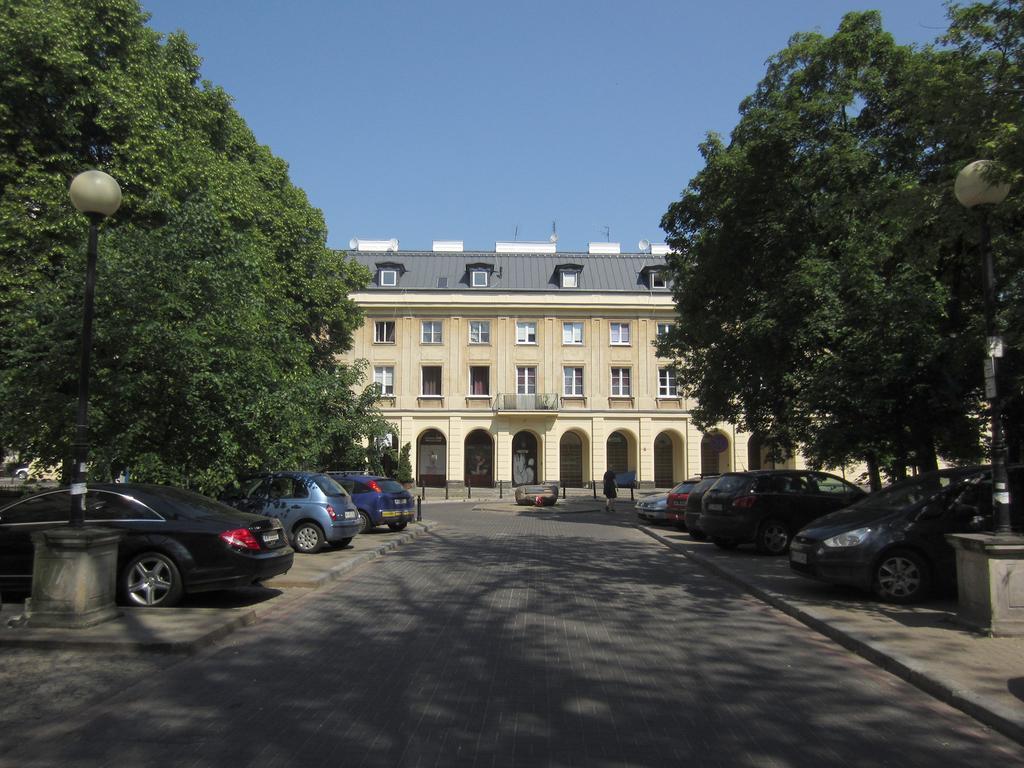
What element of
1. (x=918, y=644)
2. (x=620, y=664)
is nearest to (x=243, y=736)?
(x=620, y=664)

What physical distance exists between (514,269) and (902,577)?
42.8 metres

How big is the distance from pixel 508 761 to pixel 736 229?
17016mm

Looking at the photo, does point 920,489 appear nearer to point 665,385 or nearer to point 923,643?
point 923,643

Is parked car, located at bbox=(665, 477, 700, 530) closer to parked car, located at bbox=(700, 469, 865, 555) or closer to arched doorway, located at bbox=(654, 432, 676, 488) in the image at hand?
parked car, located at bbox=(700, 469, 865, 555)

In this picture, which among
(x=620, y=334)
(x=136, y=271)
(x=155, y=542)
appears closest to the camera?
(x=155, y=542)

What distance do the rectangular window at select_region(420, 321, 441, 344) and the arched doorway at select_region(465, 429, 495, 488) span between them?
20.4ft

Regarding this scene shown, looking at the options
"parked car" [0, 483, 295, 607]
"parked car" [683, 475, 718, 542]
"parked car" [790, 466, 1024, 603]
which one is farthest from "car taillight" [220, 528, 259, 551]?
"parked car" [683, 475, 718, 542]

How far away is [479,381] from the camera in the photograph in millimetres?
47562

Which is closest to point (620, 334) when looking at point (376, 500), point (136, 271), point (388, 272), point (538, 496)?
point (388, 272)

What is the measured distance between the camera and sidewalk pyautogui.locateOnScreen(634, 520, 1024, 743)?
5434 mm

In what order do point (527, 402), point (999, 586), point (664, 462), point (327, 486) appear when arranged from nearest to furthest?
point (999, 586) < point (327, 486) < point (527, 402) < point (664, 462)

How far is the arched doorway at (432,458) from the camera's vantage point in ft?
157

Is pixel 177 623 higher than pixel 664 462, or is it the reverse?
pixel 664 462

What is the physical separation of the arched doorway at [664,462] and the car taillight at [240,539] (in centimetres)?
4170
